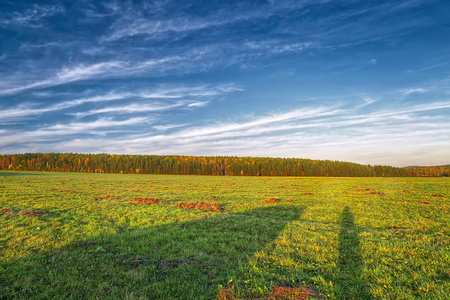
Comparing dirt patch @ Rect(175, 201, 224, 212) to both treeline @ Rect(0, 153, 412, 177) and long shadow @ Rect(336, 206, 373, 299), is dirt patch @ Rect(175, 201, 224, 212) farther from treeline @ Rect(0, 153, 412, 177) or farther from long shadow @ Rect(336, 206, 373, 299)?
treeline @ Rect(0, 153, 412, 177)

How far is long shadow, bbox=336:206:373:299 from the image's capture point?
5547mm

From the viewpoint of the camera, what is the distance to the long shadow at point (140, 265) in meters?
5.66

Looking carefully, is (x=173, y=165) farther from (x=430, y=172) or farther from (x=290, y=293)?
(x=430, y=172)

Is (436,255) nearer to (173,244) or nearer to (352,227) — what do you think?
(352,227)

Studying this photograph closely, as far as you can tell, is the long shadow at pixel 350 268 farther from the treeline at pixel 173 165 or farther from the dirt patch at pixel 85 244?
the treeline at pixel 173 165

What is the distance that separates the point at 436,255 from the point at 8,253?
48.2ft

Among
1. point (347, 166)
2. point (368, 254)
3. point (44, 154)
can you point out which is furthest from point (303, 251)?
point (44, 154)

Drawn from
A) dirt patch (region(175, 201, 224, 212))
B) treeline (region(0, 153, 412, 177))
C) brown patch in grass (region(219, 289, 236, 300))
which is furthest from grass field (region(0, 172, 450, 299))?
treeline (region(0, 153, 412, 177))

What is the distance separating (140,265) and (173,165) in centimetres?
13954

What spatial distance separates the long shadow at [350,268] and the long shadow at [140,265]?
2.74 meters

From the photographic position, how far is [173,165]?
5640 inches

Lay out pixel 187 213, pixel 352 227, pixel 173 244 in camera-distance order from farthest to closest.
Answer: pixel 187 213, pixel 352 227, pixel 173 244

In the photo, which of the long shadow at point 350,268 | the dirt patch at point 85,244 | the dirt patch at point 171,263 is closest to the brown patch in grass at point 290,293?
the long shadow at point 350,268

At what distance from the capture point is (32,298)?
17.4 ft
